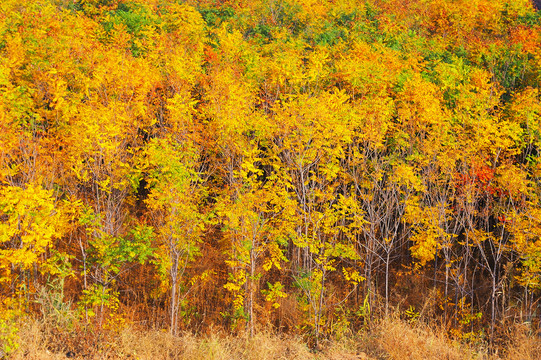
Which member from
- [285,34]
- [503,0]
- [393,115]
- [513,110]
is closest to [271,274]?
[393,115]

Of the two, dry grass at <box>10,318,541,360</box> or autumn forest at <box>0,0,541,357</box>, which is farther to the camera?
autumn forest at <box>0,0,541,357</box>

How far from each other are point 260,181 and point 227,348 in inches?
292

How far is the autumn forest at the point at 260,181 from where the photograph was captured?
15.0 m

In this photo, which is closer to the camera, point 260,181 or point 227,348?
point 227,348

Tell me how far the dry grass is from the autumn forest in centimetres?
305

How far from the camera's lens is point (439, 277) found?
2016 cm

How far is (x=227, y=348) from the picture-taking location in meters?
9.44

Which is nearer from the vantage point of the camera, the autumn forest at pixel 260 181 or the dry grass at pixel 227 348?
the dry grass at pixel 227 348

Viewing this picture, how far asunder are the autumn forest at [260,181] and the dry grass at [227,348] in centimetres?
305

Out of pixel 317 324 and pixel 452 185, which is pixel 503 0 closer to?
pixel 452 185

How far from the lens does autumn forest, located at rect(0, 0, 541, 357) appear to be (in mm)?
14977

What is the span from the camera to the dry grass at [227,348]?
855cm

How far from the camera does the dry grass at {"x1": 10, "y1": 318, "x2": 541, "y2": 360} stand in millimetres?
8555

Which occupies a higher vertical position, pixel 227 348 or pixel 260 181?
pixel 260 181
